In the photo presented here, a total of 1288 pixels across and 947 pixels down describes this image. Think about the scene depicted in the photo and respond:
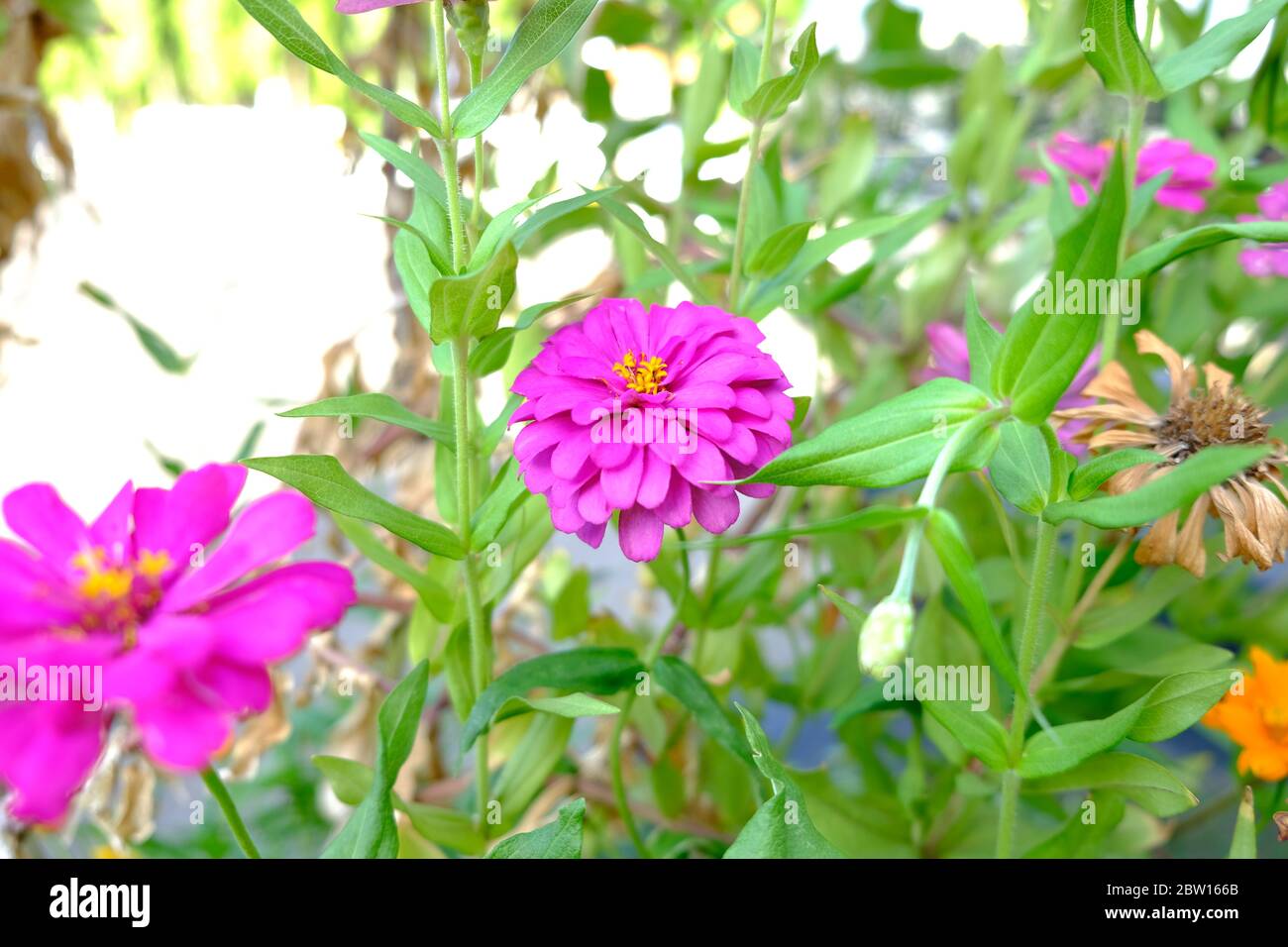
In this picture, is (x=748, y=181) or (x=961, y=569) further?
(x=748, y=181)

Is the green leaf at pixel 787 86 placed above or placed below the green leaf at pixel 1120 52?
below

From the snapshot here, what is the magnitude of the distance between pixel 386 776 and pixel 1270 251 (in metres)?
0.46

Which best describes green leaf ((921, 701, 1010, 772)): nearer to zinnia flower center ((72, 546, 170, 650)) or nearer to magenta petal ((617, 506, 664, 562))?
magenta petal ((617, 506, 664, 562))

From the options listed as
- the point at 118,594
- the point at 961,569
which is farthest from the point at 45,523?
the point at 961,569

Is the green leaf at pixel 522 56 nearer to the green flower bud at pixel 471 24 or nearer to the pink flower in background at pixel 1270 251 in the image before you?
the green flower bud at pixel 471 24

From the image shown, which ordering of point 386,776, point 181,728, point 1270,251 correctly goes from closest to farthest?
point 181,728 < point 386,776 < point 1270,251

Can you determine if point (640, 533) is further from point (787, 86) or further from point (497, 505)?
point (787, 86)

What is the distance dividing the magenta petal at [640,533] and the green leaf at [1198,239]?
19cm

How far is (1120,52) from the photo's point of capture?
0.37m

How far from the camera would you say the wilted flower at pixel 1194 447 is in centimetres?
35

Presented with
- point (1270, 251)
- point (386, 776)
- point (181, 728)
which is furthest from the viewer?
point (1270, 251)

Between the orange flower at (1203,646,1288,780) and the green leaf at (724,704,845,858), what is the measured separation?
20 cm

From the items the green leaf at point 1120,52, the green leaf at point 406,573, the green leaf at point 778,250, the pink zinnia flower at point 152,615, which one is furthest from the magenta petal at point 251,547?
the green leaf at point 1120,52
